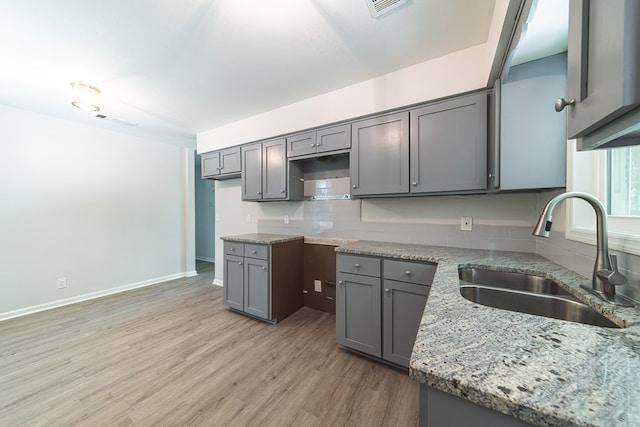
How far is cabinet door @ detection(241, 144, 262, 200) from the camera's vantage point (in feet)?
9.59

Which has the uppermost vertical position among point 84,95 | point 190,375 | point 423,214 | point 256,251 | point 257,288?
point 84,95

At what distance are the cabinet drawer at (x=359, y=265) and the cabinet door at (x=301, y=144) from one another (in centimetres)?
122

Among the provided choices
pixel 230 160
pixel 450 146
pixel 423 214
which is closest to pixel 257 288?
pixel 230 160

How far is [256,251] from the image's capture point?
8.32 feet

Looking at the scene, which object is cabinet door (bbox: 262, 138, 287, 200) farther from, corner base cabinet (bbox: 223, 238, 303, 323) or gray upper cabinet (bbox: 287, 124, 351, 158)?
corner base cabinet (bbox: 223, 238, 303, 323)

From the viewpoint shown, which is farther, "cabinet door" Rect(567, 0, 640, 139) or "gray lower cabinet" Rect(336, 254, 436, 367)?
"gray lower cabinet" Rect(336, 254, 436, 367)

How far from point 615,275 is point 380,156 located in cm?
156

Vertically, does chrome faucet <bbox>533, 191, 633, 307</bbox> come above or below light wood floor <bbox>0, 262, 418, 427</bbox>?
above

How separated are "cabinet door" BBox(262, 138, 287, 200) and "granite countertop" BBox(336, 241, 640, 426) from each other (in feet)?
7.33

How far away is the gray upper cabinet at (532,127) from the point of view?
1.37m

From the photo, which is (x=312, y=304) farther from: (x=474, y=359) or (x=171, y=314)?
(x=474, y=359)

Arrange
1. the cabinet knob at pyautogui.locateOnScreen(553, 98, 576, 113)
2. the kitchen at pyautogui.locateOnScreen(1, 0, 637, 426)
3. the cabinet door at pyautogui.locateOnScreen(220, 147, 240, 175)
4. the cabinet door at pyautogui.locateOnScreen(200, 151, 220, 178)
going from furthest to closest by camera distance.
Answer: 1. the cabinet door at pyautogui.locateOnScreen(200, 151, 220, 178)
2. the cabinet door at pyautogui.locateOnScreen(220, 147, 240, 175)
3. the kitchen at pyautogui.locateOnScreen(1, 0, 637, 426)
4. the cabinet knob at pyautogui.locateOnScreen(553, 98, 576, 113)

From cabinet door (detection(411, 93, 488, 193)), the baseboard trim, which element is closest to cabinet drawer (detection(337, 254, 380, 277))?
cabinet door (detection(411, 93, 488, 193))

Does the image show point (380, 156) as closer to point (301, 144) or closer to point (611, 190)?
point (301, 144)
